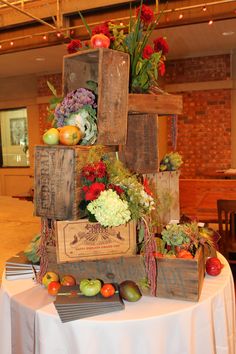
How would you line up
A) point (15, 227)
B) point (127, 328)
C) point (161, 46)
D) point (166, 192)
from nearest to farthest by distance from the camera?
point (127, 328)
point (161, 46)
point (166, 192)
point (15, 227)

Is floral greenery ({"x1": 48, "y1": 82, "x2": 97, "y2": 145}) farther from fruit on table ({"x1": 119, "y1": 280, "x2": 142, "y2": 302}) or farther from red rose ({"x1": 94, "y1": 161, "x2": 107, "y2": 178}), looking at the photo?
fruit on table ({"x1": 119, "y1": 280, "x2": 142, "y2": 302})

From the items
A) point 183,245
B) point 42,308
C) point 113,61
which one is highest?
point 113,61

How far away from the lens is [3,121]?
8484mm

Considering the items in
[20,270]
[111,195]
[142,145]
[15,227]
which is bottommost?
[15,227]

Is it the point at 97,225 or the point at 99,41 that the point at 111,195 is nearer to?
the point at 97,225

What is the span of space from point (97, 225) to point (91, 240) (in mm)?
66

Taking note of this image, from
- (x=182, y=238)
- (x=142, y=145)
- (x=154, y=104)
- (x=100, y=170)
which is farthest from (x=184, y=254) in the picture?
(x=154, y=104)

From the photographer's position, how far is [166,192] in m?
2.05

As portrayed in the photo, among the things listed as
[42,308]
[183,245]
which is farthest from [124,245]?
[42,308]

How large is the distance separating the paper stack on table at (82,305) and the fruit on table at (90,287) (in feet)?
0.05

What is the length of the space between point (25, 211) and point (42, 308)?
2.49 m

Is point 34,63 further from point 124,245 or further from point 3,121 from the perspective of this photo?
point 124,245

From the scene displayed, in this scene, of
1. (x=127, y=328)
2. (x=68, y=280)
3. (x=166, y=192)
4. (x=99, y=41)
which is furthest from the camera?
(x=166, y=192)

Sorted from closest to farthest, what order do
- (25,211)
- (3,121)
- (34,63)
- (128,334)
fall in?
(128,334)
(25,211)
(34,63)
(3,121)
